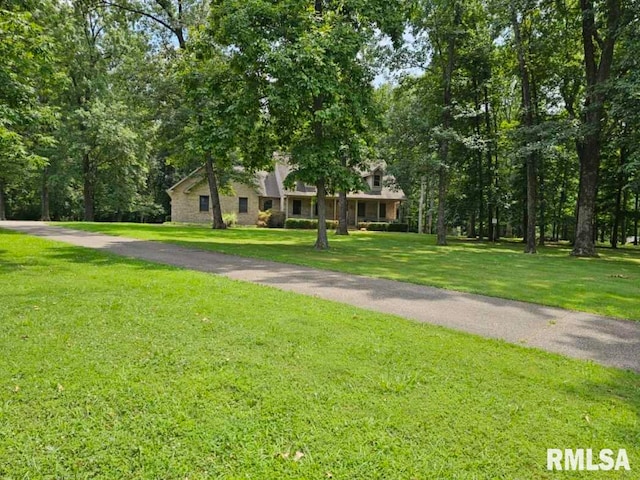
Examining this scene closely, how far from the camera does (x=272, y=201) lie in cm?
3788

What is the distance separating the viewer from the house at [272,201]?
3547cm

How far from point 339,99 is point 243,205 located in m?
23.7

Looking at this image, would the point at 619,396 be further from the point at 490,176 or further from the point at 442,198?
the point at 490,176

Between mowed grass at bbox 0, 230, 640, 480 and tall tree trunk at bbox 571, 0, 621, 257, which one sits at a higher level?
tall tree trunk at bbox 571, 0, 621, 257

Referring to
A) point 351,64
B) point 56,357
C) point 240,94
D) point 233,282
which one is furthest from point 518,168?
point 56,357

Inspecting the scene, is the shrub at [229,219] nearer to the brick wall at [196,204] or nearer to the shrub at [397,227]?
the brick wall at [196,204]

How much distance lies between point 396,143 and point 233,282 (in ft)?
53.9

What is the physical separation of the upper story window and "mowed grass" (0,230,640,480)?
3104 centimetres

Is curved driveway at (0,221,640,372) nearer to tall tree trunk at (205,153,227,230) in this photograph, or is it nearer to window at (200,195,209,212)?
tall tree trunk at (205,153,227,230)

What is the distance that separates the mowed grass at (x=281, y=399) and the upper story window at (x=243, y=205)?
31.0 metres

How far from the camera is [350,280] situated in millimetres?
8906

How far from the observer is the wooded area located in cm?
1312

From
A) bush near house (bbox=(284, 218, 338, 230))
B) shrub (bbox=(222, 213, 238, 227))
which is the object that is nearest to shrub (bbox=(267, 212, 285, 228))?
bush near house (bbox=(284, 218, 338, 230))

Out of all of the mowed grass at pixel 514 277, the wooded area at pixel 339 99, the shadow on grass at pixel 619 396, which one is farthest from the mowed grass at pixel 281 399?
the wooded area at pixel 339 99
